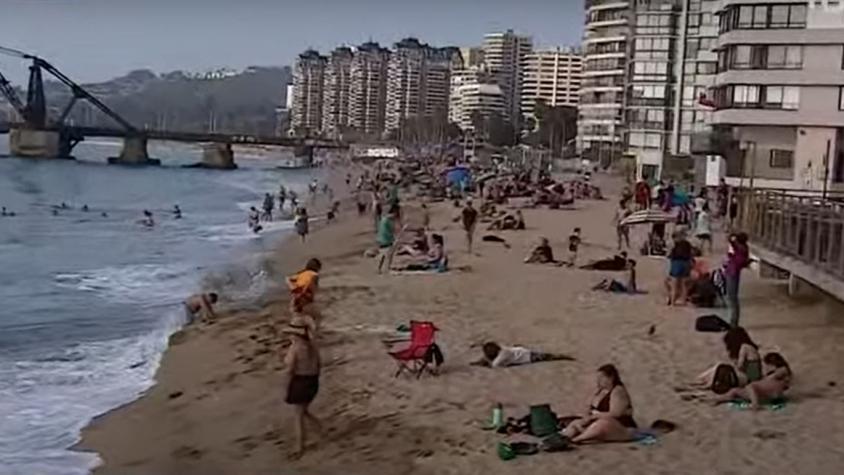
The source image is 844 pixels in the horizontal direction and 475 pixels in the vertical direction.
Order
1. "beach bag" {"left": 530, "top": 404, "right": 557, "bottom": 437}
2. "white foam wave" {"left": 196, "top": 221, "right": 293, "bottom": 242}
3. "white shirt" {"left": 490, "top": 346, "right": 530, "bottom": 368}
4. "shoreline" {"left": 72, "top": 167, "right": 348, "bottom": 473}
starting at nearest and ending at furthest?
"beach bag" {"left": 530, "top": 404, "right": 557, "bottom": 437}, "shoreline" {"left": 72, "top": 167, "right": 348, "bottom": 473}, "white shirt" {"left": 490, "top": 346, "right": 530, "bottom": 368}, "white foam wave" {"left": 196, "top": 221, "right": 293, "bottom": 242}

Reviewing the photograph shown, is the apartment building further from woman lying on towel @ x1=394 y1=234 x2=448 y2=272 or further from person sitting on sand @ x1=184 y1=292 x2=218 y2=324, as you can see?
person sitting on sand @ x1=184 y1=292 x2=218 y2=324

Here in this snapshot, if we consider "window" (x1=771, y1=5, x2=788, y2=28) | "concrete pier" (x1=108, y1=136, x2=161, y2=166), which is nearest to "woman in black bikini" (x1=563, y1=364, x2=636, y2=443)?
"window" (x1=771, y1=5, x2=788, y2=28)

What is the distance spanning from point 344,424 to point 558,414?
212cm

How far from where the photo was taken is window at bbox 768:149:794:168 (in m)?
40.7

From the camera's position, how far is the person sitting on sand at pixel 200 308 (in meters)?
20.8

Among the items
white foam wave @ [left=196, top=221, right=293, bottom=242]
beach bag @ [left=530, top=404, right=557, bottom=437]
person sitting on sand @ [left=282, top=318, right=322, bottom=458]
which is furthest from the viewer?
white foam wave @ [left=196, top=221, right=293, bottom=242]

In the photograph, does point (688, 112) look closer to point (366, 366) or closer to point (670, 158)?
point (670, 158)

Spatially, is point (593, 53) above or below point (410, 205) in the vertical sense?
above

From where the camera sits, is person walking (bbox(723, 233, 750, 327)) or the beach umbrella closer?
person walking (bbox(723, 233, 750, 327))

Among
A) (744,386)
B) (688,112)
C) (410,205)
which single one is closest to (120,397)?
(744,386)

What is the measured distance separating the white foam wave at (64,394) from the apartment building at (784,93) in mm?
24811

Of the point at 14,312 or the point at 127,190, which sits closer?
the point at 14,312

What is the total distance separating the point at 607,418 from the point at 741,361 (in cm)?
214

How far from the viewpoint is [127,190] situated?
278 feet
